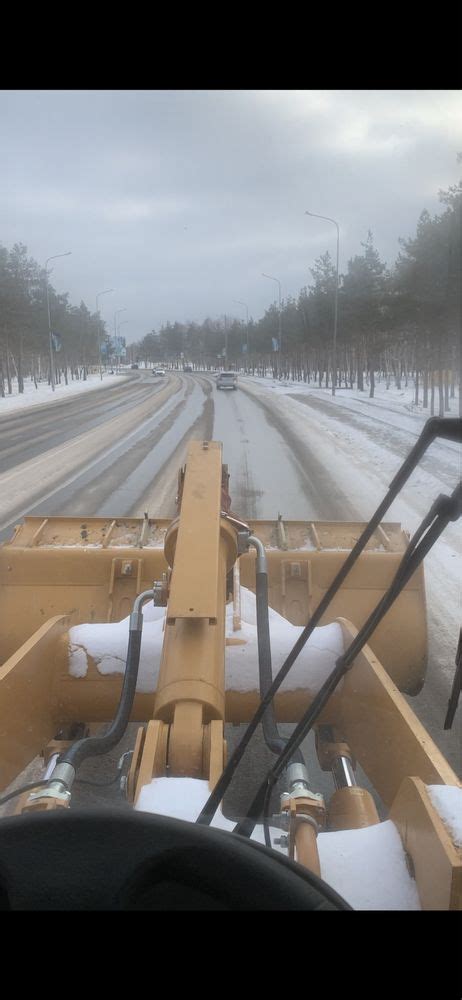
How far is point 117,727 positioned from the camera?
310cm

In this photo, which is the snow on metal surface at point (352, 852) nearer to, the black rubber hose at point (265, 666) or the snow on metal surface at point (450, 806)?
the snow on metal surface at point (450, 806)

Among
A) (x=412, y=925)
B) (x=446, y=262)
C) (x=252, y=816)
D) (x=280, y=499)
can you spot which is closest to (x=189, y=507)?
(x=252, y=816)

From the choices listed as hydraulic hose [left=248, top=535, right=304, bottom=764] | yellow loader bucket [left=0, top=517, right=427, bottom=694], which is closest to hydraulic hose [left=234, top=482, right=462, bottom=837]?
hydraulic hose [left=248, top=535, right=304, bottom=764]

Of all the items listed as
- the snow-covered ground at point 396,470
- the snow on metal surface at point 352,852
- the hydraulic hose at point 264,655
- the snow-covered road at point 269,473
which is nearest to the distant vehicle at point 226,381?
the snow-covered ground at point 396,470

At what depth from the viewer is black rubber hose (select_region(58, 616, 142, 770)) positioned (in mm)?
2750

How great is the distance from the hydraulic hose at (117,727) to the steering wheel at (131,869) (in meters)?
1.53

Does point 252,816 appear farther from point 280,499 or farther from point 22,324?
point 22,324

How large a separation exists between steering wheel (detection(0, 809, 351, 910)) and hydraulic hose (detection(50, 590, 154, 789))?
1.53m

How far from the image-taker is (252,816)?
1778 millimetres

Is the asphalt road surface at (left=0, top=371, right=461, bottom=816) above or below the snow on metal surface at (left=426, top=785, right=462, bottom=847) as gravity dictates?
below

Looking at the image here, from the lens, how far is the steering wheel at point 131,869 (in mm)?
953

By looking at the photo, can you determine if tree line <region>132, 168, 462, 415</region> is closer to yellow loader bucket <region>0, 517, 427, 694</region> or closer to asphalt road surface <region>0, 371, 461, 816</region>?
asphalt road surface <region>0, 371, 461, 816</region>

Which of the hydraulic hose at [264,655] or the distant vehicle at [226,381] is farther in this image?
the distant vehicle at [226,381]

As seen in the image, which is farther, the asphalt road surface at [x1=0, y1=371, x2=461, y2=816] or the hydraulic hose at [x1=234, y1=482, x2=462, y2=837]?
the asphalt road surface at [x1=0, y1=371, x2=461, y2=816]
